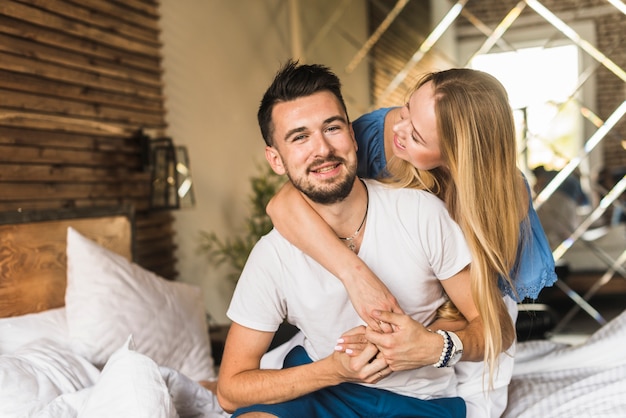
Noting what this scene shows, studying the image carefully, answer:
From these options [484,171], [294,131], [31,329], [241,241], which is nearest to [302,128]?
[294,131]

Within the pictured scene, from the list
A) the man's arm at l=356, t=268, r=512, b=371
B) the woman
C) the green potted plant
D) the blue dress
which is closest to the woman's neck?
the blue dress

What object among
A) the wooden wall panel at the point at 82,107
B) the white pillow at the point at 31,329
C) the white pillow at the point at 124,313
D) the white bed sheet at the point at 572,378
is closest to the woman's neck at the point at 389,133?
the white bed sheet at the point at 572,378

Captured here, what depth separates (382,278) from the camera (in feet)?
5.75

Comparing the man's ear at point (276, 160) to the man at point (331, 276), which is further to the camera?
the man's ear at point (276, 160)

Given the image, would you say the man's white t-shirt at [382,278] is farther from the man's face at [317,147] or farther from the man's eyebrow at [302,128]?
the man's eyebrow at [302,128]

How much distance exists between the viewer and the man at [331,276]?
1729mm

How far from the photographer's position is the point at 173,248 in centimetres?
356

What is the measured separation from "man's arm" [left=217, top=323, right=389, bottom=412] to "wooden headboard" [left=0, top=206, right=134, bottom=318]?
78cm

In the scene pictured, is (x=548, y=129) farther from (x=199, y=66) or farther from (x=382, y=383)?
(x=382, y=383)

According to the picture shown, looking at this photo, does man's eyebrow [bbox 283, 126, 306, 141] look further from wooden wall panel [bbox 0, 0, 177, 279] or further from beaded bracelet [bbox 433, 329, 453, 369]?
wooden wall panel [bbox 0, 0, 177, 279]

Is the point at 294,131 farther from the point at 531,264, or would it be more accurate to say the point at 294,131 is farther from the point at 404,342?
the point at 531,264

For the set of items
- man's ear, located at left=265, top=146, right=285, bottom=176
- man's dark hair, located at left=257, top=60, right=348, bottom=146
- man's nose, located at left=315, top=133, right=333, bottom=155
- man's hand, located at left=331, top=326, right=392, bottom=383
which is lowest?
man's hand, located at left=331, top=326, right=392, bottom=383

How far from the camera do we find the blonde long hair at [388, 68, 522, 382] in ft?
5.36

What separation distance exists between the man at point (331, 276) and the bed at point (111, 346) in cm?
23
